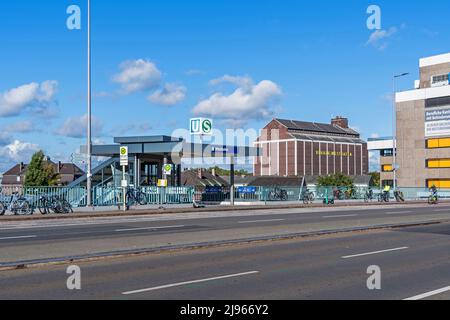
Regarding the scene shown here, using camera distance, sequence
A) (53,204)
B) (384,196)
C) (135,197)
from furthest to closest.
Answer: (384,196), (135,197), (53,204)

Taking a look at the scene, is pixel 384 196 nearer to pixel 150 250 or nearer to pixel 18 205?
pixel 18 205

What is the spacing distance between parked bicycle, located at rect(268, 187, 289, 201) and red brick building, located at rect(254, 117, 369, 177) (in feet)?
416

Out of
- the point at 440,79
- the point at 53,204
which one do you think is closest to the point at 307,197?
the point at 53,204

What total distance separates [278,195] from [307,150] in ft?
444

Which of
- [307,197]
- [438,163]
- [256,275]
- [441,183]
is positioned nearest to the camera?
[256,275]

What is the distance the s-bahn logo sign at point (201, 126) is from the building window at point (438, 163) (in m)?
60.2

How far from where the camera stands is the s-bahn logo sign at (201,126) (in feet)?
132

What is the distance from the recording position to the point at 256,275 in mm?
10586

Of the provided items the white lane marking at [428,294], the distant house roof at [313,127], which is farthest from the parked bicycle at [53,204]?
the distant house roof at [313,127]

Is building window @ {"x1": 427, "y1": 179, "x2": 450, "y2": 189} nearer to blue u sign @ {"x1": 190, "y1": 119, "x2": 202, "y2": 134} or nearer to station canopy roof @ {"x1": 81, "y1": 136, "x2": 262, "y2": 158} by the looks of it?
station canopy roof @ {"x1": 81, "y1": 136, "x2": 262, "y2": 158}

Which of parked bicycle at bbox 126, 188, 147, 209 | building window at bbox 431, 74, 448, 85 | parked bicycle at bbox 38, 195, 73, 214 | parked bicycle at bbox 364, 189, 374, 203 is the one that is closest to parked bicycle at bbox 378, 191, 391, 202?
parked bicycle at bbox 364, 189, 374, 203

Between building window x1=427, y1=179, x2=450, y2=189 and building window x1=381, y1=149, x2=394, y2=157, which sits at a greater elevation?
building window x1=381, y1=149, x2=394, y2=157

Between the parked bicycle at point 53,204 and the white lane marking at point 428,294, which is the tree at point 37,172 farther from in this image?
the white lane marking at point 428,294

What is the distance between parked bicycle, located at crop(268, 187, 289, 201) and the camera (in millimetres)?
45188
